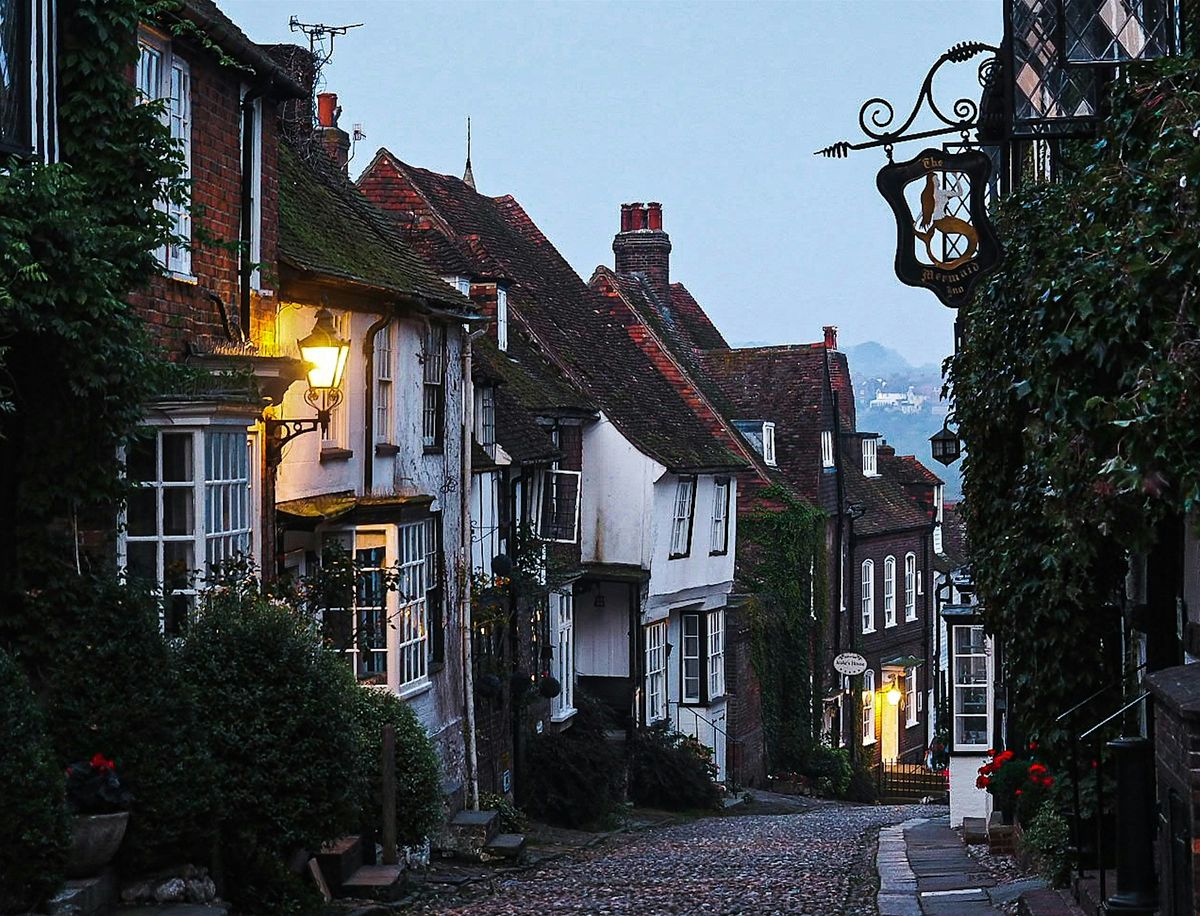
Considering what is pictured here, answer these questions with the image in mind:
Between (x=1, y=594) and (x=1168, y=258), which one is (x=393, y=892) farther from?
(x=1168, y=258)

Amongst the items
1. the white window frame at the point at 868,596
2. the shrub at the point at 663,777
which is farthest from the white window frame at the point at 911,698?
the shrub at the point at 663,777

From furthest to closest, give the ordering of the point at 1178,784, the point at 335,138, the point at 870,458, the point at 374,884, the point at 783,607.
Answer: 1. the point at 870,458
2. the point at 783,607
3. the point at 335,138
4. the point at 374,884
5. the point at 1178,784

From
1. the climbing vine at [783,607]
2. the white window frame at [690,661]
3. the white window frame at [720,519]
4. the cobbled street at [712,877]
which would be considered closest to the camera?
the cobbled street at [712,877]

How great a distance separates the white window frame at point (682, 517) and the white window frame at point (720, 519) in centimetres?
124

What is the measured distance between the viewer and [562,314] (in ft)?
105

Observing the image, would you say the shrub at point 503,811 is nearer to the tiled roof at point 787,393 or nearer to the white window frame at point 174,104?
the white window frame at point 174,104

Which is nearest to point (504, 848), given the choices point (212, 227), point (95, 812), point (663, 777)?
point (212, 227)

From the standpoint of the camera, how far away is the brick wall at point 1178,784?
7.29 m

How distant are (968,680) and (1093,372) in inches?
530

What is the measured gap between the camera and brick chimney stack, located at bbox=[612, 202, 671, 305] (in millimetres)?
39469

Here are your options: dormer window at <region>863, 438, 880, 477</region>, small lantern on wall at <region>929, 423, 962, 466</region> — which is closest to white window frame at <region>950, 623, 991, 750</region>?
small lantern on wall at <region>929, 423, 962, 466</region>

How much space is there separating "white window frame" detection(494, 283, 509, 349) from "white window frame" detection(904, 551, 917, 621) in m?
20.6

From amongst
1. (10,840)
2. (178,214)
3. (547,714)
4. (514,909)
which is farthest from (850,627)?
(10,840)

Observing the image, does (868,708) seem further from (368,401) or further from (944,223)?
(944,223)
